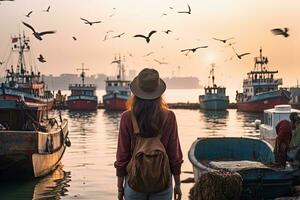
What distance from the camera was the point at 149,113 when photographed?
16.1ft

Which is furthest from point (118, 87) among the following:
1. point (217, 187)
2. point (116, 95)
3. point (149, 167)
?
point (217, 187)

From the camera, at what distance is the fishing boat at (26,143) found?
644 inches

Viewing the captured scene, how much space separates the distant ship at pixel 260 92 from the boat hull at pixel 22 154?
53.7 metres

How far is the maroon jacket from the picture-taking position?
4.93m

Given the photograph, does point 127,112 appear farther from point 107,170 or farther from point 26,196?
point 107,170

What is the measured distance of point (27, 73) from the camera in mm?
72062

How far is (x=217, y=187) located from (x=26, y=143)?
522 inches

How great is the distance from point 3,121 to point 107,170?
4.75 metres

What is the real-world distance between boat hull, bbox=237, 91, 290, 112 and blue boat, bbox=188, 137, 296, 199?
52296 millimetres

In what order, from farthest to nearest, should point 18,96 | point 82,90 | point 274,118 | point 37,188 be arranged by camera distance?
1. point 82,90
2. point 18,96
3. point 274,118
4. point 37,188

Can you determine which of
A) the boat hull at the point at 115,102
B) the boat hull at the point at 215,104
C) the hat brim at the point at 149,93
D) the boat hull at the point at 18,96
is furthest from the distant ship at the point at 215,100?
the hat brim at the point at 149,93

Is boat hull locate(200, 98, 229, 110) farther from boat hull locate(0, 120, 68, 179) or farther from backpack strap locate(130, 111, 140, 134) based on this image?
backpack strap locate(130, 111, 140, 134)

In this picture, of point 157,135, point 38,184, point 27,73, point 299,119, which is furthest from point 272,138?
point 27,73

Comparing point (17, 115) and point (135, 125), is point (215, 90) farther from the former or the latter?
point (135, 125)
